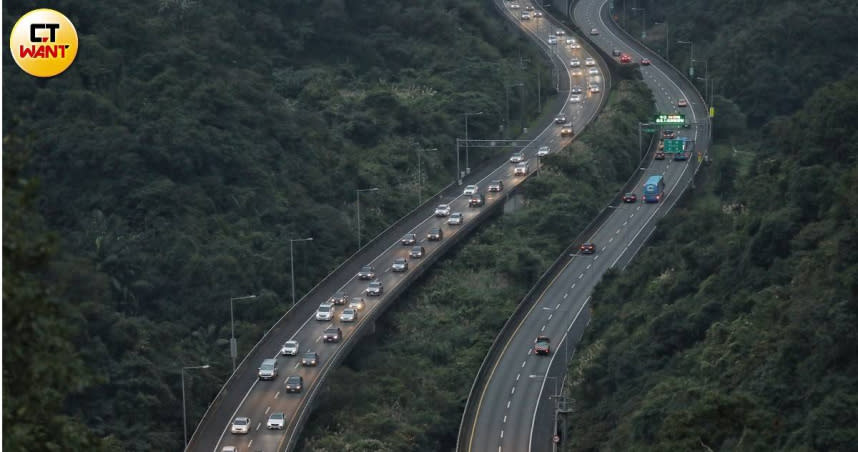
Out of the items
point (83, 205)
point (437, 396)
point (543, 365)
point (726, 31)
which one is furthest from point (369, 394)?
point (726, 31)

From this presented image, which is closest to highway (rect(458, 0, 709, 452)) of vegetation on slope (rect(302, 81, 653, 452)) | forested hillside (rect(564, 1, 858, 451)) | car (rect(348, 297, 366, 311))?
forested hillside (rect(564, 1, 858, 451))

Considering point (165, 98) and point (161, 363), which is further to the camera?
point (165, 98)

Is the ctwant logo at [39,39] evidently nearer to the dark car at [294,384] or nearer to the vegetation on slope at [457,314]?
the dark car at [294,384]

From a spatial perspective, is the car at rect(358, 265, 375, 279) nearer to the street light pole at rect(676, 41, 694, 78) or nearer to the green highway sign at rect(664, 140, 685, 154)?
the green highway sign at rect(664, 140, 685, 154)

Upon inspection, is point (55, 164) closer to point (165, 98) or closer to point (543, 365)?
point (165, 98)

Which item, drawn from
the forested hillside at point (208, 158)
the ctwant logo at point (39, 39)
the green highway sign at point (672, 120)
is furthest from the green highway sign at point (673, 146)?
the ctwant logo at point (39, 39)

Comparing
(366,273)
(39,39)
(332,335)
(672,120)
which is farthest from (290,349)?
(672,120)
